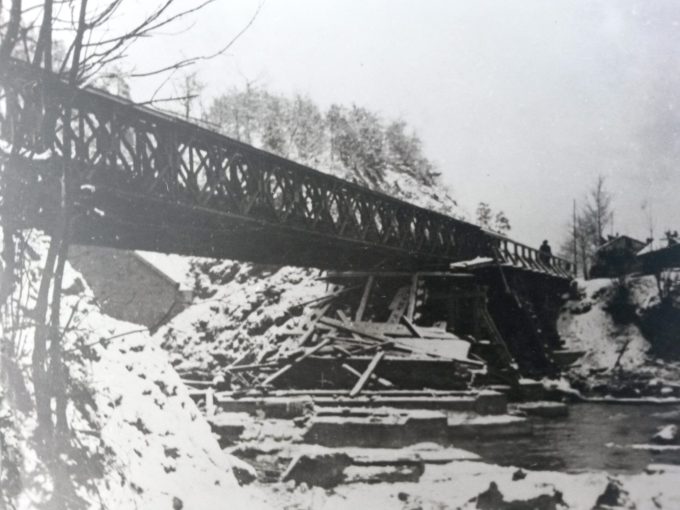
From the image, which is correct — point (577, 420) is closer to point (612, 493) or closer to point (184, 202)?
point (612, 493)

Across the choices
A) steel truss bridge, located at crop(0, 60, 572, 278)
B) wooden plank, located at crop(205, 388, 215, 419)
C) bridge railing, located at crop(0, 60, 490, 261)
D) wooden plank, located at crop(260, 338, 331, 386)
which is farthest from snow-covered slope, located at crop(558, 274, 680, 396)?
wooden plank, located at crop(205, 388, 215, 419)

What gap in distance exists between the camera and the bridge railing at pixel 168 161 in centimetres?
543

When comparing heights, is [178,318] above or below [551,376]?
above

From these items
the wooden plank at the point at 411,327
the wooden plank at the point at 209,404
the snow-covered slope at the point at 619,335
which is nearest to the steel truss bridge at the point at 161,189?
the wooden plank at the point at 411,327

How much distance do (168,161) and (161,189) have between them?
0.45 meters

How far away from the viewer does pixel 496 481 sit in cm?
775

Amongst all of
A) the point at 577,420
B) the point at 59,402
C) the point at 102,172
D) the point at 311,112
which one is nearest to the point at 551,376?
the point at 577,420

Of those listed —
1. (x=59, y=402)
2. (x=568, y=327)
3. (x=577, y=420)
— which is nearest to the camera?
(x=59, y=402)

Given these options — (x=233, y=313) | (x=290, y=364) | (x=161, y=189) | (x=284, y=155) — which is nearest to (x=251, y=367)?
(x=290, y=364)

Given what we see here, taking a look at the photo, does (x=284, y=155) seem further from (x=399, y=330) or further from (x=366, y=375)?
(x=366, y=375)

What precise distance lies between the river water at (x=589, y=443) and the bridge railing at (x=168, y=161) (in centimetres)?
561

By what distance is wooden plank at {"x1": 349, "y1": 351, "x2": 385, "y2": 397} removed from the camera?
525 inches

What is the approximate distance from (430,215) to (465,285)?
232cm

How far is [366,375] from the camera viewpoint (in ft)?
46.2
